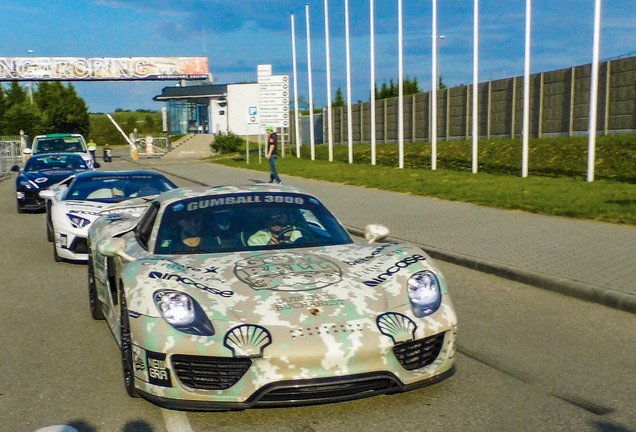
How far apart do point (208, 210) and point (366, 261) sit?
53.7 inches

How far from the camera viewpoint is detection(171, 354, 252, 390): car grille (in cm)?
Result: 409

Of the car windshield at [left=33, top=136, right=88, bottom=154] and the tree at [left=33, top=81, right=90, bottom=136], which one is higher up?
the tree at [left=33, top=81, right=90, bottom=136]

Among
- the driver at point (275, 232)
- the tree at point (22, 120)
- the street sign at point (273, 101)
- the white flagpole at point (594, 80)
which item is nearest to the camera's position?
the driver at point (275, 232)

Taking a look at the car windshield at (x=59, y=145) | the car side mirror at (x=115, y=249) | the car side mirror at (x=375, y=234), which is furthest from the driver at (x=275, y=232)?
the car windshield at (x=59, y=145)

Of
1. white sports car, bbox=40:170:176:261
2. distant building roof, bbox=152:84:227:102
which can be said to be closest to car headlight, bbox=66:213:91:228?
white sports car, bbox=40:170:176:261

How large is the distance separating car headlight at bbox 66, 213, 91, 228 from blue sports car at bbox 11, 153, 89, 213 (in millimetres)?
7422

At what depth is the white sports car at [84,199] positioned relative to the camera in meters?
9.98

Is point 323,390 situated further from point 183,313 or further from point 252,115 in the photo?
point 252,115

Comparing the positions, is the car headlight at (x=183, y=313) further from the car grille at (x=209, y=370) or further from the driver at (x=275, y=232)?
the driver at (x=275, y=232)

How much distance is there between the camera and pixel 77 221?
32.8 feet

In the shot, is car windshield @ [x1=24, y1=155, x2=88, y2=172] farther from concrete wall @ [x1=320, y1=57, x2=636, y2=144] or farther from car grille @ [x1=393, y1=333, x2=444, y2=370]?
concrete wall @ [x1=320, y1=57, x2=636, y2=144]

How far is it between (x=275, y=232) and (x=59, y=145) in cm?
1939

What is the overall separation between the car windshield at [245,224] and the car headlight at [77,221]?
183 inches

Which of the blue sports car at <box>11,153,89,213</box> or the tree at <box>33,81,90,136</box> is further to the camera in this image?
the tree at <box>33,81,90,136</box>
